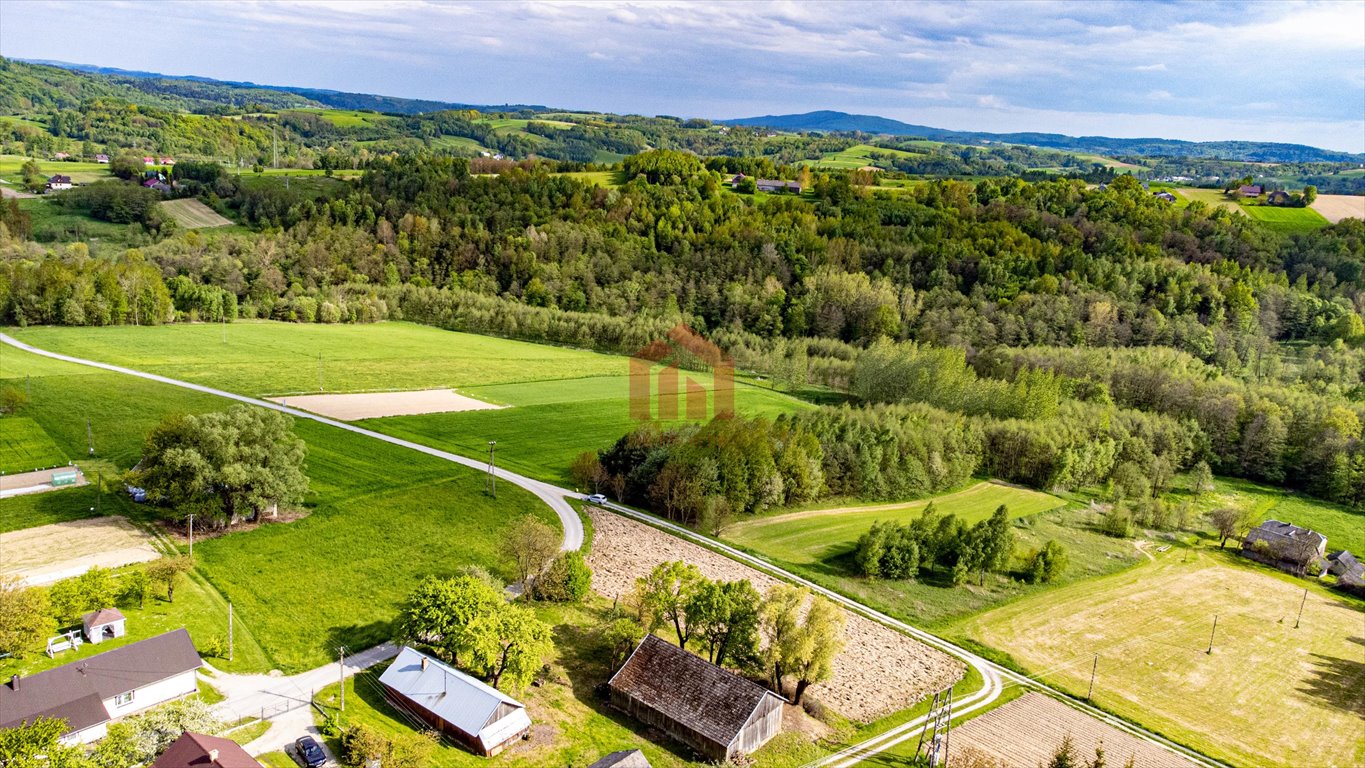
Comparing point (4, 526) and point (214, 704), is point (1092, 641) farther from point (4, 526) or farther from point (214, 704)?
point (4, 526)

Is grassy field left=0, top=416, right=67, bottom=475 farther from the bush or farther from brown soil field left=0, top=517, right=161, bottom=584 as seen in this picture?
the bush

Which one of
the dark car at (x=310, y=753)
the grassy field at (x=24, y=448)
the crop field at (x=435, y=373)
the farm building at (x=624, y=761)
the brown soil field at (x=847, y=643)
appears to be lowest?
the brown soil field at (x=847, y=643)

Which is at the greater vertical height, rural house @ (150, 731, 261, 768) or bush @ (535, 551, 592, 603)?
rural house @ (150, 731, 261, 768)

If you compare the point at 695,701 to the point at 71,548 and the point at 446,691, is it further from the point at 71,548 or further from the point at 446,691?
the point at 71,548

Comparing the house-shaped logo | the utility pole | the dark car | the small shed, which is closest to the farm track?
the utility pole

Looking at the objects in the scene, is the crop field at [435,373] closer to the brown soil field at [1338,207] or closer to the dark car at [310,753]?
the dark car at [310,753]

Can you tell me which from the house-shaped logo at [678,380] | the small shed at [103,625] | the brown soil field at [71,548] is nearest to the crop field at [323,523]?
the brown soil field at [71,548]
